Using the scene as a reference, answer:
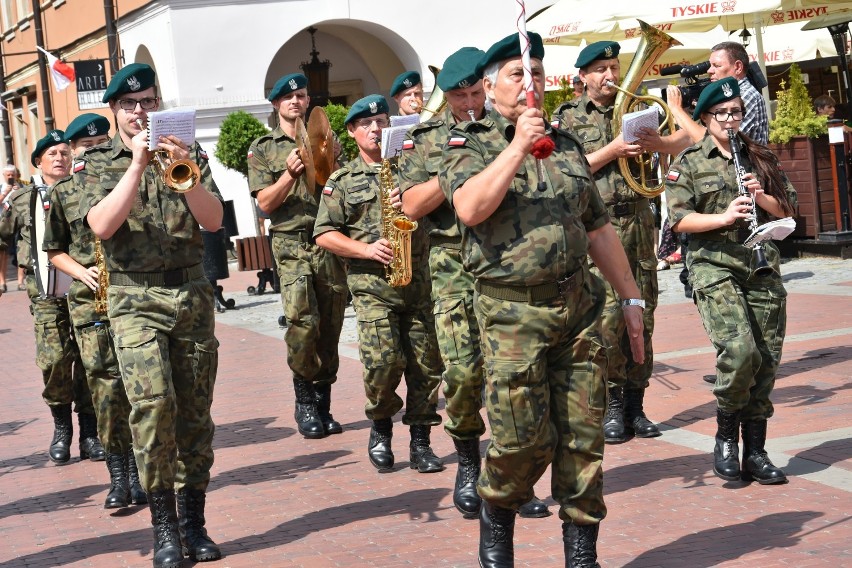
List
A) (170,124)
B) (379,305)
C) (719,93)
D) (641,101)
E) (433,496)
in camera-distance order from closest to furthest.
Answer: (170,124) → (719,93) → (433,496) → (379,305) → (641,101)

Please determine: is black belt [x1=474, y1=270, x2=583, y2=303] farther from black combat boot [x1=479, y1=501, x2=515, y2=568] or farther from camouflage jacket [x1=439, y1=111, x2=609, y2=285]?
black combat boot [x1=479, y1=501, x2=515, y2=568]

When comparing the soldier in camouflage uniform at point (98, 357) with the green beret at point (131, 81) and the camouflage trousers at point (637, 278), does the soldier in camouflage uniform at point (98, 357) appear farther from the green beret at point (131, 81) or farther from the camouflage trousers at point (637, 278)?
the camouflage trousers at point (637, 278)

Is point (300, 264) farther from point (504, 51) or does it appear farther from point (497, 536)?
point (504, 51)

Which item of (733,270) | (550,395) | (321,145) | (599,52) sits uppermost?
(599,52)

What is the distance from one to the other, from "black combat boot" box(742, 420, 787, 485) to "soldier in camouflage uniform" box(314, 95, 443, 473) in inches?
71.8

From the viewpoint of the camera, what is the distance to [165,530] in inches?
255

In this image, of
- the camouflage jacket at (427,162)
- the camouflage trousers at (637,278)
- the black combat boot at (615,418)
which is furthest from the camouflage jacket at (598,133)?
the camouflage jacket at (427,162)

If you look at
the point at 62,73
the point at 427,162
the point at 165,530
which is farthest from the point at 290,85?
the point at 62,73

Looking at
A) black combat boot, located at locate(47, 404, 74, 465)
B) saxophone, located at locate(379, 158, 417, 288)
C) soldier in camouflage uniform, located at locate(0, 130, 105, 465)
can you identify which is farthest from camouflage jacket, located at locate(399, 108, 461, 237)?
black combat boot, located at locate(47, 404, 74, 465)

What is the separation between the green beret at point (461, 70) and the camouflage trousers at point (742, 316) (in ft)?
5.20

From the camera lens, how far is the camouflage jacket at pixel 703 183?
7.30 meters

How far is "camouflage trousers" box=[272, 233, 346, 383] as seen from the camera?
9.55 meters

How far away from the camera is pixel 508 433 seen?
5.33 m

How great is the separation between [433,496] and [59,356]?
3.31 metres
